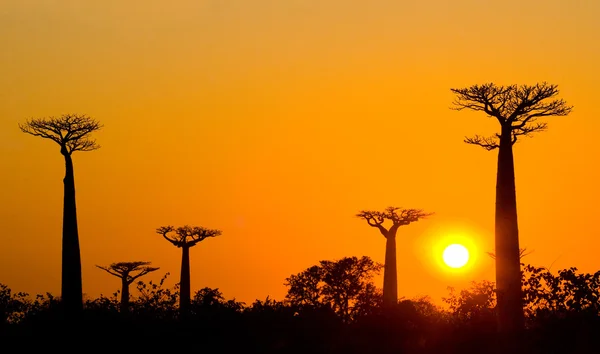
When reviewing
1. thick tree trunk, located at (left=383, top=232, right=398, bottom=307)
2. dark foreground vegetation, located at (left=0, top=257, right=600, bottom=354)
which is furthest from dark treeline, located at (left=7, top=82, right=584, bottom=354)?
thick tree trunk, located at (left=383, top=232, right=398, bottom=307)

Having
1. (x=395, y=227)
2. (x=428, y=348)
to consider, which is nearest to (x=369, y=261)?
(x=395, y=227)

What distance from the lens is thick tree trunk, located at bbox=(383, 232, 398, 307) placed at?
49844 mm

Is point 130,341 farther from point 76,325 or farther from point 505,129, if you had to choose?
point 505,129

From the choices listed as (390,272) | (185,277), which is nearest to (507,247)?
(390,272)

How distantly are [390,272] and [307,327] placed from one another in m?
23.4

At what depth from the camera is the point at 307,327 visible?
28125mm

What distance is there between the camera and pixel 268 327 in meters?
28.0

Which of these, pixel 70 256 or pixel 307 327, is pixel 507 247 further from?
pixel 70 256

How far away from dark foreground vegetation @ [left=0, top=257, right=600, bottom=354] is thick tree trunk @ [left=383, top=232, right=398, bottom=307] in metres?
17.8

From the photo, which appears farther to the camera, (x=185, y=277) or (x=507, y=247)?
(x=185, y=277)

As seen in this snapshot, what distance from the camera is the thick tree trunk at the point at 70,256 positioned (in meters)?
33.7

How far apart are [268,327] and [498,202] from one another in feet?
22.3

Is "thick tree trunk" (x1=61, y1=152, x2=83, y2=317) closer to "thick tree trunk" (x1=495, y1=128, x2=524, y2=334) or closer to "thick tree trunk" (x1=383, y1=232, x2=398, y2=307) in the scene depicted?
"thick tree trunk" (x1=495, y1=128, x2=524, y2=334)

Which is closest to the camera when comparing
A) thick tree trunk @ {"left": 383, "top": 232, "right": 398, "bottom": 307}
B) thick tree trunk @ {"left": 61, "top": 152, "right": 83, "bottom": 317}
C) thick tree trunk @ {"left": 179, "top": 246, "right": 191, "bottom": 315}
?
thick tree trunk @ {"left": 61, "top": 152, "right": 83, "bottom": 317}
